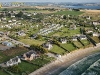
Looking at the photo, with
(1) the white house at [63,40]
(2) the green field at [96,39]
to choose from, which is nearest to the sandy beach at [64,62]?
(2) the green field at [96,39]

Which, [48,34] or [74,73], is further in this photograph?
[48,34]

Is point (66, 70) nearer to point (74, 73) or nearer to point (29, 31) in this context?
point (74, 73)

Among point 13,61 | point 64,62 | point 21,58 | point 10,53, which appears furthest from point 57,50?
point 13,61

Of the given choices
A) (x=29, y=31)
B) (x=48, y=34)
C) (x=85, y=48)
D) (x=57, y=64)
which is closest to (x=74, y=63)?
(x=57, y=64)

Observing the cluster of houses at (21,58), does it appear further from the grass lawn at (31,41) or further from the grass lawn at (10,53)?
the grass lawn at (31,41)

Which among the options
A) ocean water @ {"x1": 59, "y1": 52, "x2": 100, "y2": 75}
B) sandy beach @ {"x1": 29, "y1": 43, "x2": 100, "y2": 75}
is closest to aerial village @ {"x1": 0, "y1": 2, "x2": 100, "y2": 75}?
sandy beach @ {"x1": 29, "y1": 43, "x2": 100, "y2": 75}
